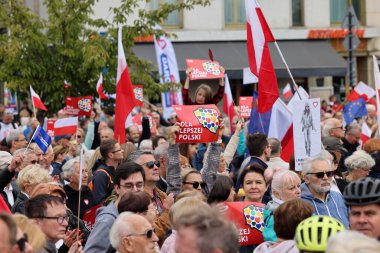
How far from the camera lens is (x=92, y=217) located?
30.2 feet

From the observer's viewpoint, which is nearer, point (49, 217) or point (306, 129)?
point (49, 217)

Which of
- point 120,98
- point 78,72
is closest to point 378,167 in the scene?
point 120,98

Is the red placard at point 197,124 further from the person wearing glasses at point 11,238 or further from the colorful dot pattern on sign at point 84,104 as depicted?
the colorful dot pattern on sign at point 84,104

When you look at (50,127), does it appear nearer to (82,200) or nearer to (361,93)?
(82,200)

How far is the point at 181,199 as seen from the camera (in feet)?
23.8

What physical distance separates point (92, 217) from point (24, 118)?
41.7 ft

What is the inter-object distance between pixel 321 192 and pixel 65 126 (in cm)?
656

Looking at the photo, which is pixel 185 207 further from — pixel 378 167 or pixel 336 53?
pixel 336 53

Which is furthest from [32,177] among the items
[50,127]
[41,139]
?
[50,127]

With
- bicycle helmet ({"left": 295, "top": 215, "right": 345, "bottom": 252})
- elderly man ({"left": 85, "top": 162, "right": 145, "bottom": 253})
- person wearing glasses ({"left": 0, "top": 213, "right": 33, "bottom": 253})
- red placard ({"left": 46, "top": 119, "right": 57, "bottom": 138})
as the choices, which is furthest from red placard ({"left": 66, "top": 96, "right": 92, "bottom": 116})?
person wearing glasses ({"left": 0, "top": 213, "right": 33, "bottom": 253})

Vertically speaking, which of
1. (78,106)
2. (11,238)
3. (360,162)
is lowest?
(78,106)

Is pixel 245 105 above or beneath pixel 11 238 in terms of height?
beneath

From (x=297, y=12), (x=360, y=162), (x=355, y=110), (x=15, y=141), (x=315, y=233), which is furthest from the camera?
(x=297, y=12)

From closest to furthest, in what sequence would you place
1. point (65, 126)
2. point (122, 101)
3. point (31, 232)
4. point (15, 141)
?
point (31, 232) → point (122, 101) → point (15, 141) → point (65, 126)
